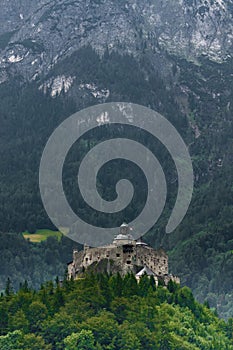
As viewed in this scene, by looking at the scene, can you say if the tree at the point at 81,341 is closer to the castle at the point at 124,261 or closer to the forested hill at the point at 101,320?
the forested hill at the point at 101,320

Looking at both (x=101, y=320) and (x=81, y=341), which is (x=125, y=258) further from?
(x=81, y=341)

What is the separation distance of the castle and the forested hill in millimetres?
14301

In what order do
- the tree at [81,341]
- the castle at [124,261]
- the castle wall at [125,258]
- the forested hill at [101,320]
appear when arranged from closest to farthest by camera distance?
the tree at [81,341]
the forested hill at [101,320]
the castle at [124,261]
the castle wall at [125,258]

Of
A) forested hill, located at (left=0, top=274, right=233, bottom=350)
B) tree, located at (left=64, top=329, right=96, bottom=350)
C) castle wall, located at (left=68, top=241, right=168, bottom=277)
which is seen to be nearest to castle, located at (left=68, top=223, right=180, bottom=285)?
castle wall, located at (left=68, top=241, right=168, bottom=277)

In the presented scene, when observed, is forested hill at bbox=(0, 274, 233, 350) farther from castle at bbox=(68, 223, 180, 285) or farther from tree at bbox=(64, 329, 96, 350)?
castle at bbox=(68, 223, 180, 285)

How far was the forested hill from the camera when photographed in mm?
147500

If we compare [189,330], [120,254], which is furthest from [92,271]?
[189,330]

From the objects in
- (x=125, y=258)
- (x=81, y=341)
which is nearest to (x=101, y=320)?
(x=81, y=341)

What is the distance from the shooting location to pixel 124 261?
603ft

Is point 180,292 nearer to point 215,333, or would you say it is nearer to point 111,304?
point 215,333

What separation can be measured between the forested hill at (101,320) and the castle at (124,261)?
14.3 meters

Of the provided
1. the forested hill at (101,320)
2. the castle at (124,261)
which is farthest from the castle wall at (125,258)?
the forested hill at (101,320)

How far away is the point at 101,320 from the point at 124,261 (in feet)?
114

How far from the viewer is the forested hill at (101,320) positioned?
147500mm
